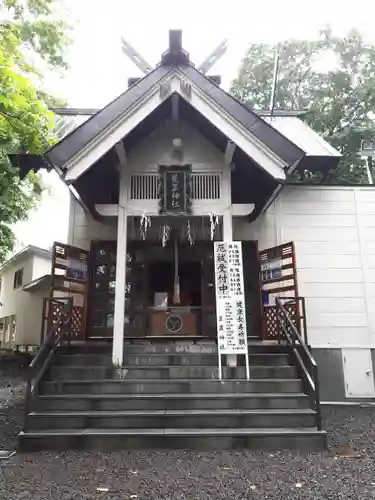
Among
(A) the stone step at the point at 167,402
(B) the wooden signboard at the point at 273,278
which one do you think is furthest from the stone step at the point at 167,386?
(B) the wooden signboard at the point at 273,278

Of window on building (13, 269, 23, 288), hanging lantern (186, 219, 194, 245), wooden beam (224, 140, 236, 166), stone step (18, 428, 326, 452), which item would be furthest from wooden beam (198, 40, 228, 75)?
window on building (13, 269, 23, 288)

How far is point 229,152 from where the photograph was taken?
21.7ft

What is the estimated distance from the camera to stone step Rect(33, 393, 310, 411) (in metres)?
5.20

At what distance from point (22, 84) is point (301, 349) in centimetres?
577

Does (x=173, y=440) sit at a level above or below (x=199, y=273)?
below

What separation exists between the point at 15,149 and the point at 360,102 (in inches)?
443

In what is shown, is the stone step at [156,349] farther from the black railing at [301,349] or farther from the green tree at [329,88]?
the green tree at [329,88]

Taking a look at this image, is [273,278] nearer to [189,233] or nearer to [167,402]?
[189,233]

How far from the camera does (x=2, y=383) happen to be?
1123cm

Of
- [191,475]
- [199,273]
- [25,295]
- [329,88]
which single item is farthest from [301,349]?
[25,295]

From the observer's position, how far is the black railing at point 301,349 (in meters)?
5.05

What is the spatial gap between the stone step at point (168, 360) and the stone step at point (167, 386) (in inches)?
20.9

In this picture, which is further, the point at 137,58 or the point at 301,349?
the point at 137,58

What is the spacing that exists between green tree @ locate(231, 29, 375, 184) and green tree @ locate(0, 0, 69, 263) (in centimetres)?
830
